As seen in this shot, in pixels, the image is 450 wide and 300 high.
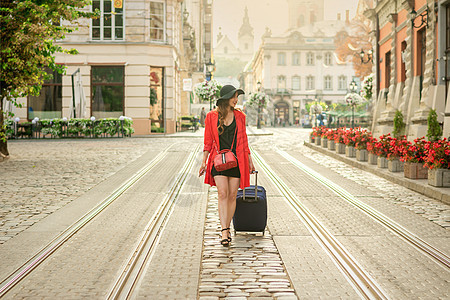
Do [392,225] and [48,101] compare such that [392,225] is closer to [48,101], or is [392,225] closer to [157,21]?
[48,101]

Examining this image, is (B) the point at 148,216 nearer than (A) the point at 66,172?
Yes

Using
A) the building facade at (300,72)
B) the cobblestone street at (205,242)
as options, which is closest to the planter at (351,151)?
the cobblestone street at (205,242)

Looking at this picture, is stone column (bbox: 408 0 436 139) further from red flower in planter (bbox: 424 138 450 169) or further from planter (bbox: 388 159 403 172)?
red flower in planter (bbox: 424 138 450 169)

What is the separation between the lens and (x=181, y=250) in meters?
5.71

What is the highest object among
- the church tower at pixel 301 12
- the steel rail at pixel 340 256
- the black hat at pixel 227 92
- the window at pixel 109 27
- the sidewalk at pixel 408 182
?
the church tower at pixel 301 12

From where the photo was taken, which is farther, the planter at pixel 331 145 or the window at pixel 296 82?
the window at pixel 296 82

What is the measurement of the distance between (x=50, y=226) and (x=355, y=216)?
424 centimetres

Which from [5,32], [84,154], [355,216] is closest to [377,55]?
[84,154]

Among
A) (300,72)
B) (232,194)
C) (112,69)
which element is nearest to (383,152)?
(232,194)

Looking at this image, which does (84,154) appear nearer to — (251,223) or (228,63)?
(251,223)

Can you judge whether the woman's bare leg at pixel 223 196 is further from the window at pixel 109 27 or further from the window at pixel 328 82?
the window at pixel 328 82

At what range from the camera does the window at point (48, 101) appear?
35188 millimetres

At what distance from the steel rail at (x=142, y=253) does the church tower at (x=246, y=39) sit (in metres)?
182

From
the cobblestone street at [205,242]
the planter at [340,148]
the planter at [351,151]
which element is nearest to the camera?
the cobblestone street at [205,242]
